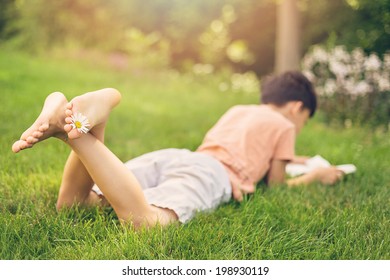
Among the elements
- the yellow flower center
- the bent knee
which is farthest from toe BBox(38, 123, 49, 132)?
the bent knee

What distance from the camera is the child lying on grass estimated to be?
189 cm

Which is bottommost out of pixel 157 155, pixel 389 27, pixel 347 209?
pixel 347 209

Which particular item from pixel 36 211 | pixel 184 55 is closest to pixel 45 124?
pixel 36 211

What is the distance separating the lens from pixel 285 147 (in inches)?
106

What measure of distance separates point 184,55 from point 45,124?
25.9 ft

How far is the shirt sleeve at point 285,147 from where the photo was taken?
2689 millimetres

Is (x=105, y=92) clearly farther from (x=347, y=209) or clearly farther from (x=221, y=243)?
(x=347, y=209)

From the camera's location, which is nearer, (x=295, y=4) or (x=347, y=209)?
(x=347, y=209)

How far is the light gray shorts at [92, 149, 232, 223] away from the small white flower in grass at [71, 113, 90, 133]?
18.7 inches

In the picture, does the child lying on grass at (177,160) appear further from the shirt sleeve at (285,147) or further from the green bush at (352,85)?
the green bush at (352,85)

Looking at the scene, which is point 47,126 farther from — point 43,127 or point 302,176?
point 302,176

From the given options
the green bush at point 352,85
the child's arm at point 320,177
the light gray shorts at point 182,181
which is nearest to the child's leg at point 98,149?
the light gray shorts at point 182,181

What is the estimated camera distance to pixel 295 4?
728 cm

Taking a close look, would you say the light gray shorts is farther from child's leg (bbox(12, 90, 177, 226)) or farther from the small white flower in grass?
the small white flower in grass
